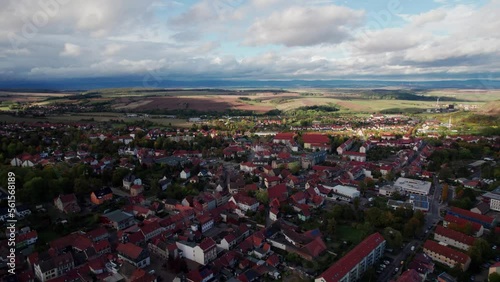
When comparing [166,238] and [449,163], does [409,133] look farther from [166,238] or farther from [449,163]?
[166,238]

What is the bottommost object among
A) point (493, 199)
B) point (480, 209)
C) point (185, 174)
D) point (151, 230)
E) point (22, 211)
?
point (480, 209)

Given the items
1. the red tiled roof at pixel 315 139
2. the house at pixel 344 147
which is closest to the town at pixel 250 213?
the house at pixel 344 147

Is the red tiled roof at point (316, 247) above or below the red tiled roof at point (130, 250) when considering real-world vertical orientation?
below

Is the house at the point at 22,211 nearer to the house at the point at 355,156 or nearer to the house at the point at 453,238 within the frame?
the house at the point at 453,238

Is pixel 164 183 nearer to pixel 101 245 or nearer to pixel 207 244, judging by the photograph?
pixel 101 245

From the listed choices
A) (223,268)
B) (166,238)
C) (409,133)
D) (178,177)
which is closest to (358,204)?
(223,268)

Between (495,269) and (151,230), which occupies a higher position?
(151,230)

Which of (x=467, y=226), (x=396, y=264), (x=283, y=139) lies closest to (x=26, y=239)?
(x=396, y=264)
